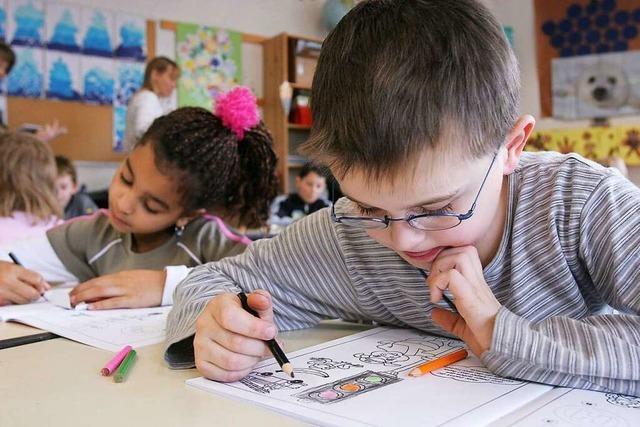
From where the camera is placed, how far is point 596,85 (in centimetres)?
468

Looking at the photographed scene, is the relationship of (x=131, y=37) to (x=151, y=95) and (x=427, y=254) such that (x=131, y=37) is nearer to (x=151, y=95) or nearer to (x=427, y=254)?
(x=151, y=95)

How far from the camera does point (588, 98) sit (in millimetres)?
4719

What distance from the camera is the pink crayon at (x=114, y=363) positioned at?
2.20 ft

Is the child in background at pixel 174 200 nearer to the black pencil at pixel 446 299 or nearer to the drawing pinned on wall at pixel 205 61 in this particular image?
the black pencil at pixel 446 299

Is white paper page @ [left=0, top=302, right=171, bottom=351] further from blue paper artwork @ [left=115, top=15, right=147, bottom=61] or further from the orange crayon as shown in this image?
blue paper artwork @ [left=115, top=15, right=147, bottom=61]

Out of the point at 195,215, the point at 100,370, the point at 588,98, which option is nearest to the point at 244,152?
the point at 195,215

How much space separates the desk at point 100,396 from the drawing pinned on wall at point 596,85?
176 inches

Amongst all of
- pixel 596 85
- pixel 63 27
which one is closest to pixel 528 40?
pixel 596 85

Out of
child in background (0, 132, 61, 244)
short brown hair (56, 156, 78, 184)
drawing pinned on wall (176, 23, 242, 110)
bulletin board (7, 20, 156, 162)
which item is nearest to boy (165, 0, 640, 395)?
child in background (0, 132, 61, 244)

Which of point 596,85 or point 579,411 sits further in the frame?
point 596,85

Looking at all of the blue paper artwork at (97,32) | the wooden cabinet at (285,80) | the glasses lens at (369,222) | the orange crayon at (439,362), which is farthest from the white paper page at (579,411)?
the wooden cabinet at (285,80)

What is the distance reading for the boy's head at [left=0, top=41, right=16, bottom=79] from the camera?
3250mm

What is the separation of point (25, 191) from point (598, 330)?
174 cm

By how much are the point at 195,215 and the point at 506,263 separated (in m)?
0.83
